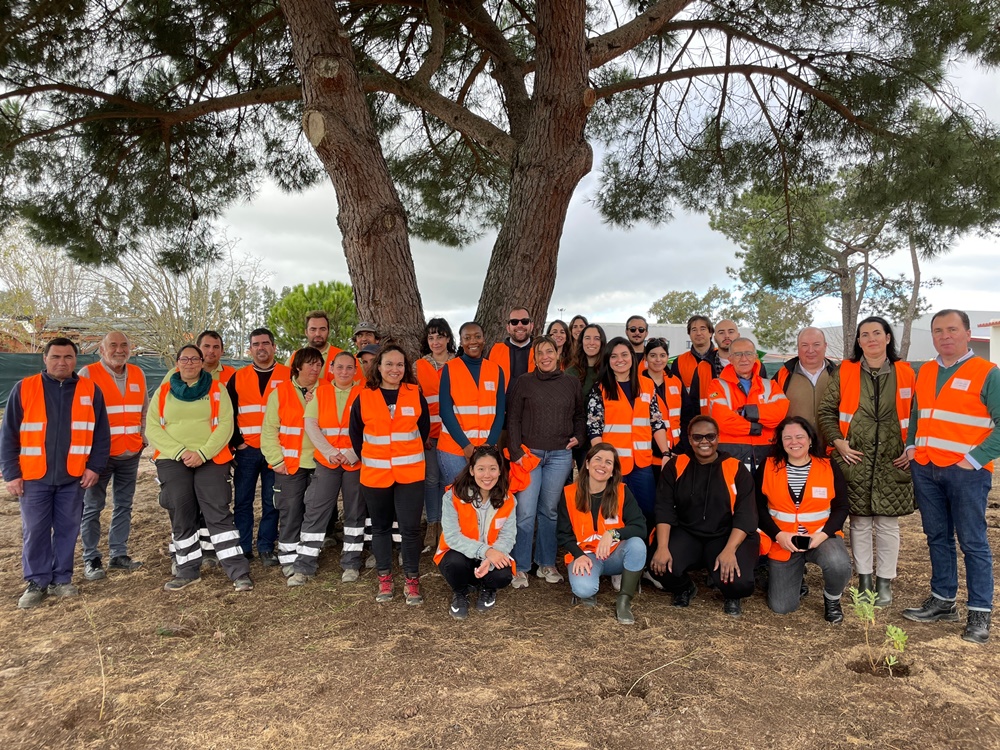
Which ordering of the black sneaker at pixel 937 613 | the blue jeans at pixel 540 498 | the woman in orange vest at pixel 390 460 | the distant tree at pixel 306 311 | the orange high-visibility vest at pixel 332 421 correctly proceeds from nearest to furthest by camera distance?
1. the black sneaker at pixel 937 613
2. the woman in orange vest at pixel 390 460
3. the blue jeans at pixel 540 498
4. the orange high-visibility vest at pixel 332 421
5. the distant tree at pixel 306 311

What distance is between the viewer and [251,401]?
175 inches

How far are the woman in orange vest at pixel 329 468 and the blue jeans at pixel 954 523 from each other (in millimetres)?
3420

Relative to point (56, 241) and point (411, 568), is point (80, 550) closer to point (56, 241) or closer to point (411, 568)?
point (411, 568)

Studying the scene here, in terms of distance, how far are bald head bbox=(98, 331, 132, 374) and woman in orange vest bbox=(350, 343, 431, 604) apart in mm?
2058

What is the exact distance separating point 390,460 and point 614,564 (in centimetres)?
152

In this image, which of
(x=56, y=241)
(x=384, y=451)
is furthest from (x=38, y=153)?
(x=384, y=451)

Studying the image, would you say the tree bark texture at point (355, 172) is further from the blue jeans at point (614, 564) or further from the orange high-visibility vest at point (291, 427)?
the blue jeans at point (614, 564)

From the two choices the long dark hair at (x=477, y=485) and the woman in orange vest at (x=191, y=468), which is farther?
the woman in orange vest at (x=191, y=468)

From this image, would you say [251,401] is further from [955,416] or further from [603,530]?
[955,416]

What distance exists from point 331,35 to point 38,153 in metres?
3.84

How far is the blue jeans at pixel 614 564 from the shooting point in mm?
3547

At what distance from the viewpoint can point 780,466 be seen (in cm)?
365

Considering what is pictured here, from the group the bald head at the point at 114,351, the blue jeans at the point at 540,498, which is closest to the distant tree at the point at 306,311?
the bald head at the point at 114,351

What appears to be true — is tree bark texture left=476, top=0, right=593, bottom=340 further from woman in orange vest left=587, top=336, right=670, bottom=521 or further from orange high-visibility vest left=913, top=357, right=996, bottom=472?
orange high-visibility vest left=913, top=357, right=996, bottom=472
